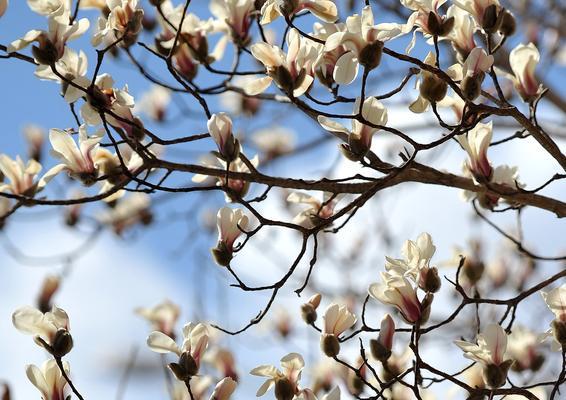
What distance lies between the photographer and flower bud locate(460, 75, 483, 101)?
136 cm

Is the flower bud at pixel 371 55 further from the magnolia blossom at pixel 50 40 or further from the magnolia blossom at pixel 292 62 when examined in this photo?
the magnolia blossom at pixel 50 40

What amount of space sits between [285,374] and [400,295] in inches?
9.5

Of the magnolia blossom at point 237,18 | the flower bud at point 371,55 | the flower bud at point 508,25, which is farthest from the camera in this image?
the magnolia blossom at point 237,18

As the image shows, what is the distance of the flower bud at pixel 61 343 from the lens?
1416 millimetres

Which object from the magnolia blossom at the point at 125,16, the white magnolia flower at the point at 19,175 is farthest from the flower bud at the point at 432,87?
the white magnolia flower at the point at 19,175

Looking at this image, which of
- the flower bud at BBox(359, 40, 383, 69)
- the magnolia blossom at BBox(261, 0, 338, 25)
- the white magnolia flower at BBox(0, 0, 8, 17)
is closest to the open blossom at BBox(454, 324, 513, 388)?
the flower bud at BBox(359, 40, 383, 69)

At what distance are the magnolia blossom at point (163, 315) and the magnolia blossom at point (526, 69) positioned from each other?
0.95 meters

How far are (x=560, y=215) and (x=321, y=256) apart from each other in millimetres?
2557

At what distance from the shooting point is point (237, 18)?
5.78ft

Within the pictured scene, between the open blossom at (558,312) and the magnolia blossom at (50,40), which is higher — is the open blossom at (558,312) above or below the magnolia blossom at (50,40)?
above

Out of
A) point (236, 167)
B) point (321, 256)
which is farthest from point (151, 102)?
point (236, 167)

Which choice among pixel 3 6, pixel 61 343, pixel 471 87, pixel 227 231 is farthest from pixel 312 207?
pixel 3 6

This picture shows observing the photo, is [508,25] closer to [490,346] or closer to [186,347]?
[490,346]

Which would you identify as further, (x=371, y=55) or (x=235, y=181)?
(x=235, y=181)
